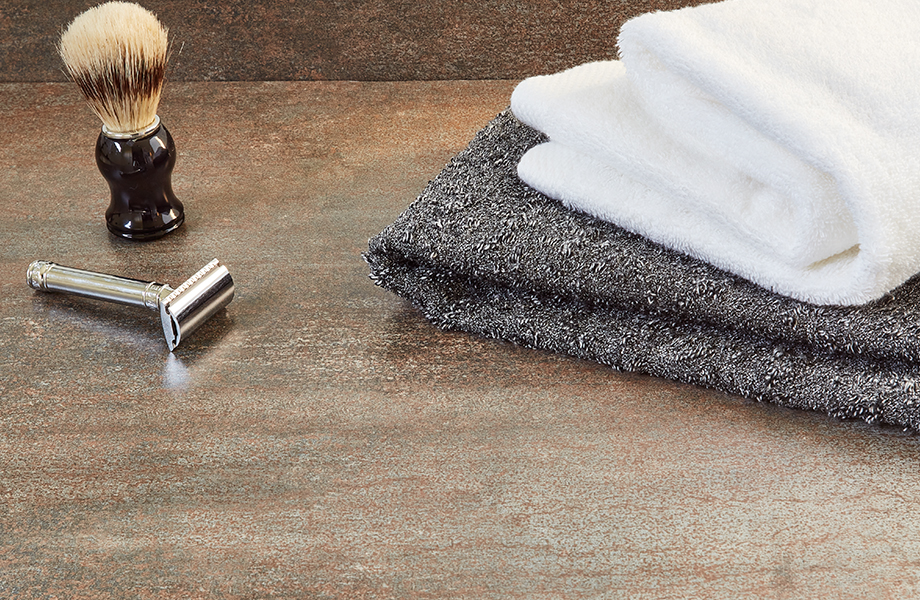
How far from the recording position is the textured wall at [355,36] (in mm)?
889

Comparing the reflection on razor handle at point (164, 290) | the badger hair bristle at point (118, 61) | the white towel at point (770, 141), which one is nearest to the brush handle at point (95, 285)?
the reflection on razor handle at point (164, 290)

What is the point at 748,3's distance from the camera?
54 cm

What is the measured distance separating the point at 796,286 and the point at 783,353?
45mm

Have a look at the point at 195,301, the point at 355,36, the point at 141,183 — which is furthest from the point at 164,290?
Answer: the point at 355,36

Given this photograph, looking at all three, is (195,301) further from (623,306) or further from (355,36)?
(355,36)

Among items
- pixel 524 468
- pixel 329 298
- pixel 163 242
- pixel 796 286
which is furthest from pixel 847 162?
pixel 163 242

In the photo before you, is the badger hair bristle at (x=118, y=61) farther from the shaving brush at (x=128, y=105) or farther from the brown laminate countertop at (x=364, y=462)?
the brown laminate countertop at (x=364, y=462)

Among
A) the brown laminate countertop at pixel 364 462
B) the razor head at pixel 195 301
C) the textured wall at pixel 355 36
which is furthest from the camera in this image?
the textured wall at pixel 355 36

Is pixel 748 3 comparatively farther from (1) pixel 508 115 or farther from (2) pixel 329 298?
(2) pixel 329 298

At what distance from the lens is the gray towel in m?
0.50

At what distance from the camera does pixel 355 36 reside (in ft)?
2.96

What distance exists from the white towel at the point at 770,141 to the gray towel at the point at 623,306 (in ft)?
0.06

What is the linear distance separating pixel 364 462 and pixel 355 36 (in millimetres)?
555

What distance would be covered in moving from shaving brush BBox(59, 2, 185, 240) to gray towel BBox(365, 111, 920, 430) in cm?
20
